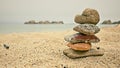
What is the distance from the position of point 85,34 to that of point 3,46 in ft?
9.81

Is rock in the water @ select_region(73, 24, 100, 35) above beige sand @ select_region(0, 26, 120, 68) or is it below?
above

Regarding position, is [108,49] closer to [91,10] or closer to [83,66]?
[91,10]

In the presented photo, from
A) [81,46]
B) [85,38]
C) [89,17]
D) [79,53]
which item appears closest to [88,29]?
[85,38]

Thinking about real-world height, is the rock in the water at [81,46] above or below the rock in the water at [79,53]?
above

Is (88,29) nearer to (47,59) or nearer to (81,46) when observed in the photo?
(81,46)

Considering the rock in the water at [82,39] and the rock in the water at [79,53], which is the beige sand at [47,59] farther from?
the rock in the water at [82,39]

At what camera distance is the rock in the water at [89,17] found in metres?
8.08

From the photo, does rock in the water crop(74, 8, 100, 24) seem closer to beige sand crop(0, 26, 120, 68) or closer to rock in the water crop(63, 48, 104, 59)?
rock in the water crop(63, 48, 104, 59)

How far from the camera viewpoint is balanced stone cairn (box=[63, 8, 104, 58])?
25.7 feet

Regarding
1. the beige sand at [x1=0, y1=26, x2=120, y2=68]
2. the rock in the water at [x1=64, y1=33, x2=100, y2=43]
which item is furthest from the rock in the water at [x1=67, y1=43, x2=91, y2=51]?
the beige sand at [x1=0, y1=26, x2=120, y2=68]

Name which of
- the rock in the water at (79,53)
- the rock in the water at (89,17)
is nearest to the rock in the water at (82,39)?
the rock in the water at (79,53)

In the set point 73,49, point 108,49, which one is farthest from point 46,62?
point 108,49

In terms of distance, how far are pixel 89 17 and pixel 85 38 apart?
2.11ft

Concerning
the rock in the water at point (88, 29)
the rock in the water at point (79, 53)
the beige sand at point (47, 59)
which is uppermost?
the rock in the water at point (88, 29)
